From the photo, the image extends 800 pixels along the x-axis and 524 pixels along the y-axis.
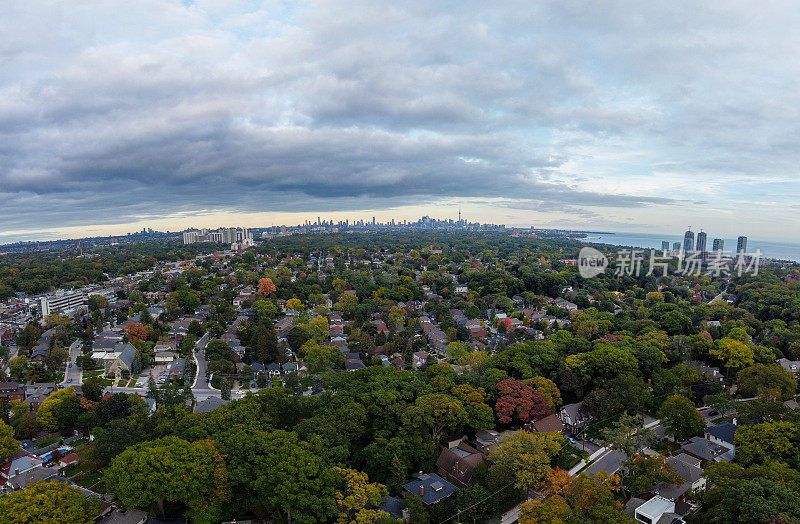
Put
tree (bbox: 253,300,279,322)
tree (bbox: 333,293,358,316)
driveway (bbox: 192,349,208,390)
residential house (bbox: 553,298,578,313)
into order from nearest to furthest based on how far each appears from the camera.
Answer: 1. driveway (bbox: 192,349,208,390)
2. tree (bbox: 253,300,279,322)
3. tree (bbox: 333,293,358,316)
4. residential house (bbox: 553,298,578,313)

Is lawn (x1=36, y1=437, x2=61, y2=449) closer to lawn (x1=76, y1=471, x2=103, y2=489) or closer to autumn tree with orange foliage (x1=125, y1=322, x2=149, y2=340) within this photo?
lawn (x1=76, y1=471, x2=103, y2=489)

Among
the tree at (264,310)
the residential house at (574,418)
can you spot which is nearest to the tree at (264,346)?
the tree at (264,310)

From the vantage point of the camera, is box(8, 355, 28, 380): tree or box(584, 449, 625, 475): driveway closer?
box(584, 449, 625, 475): driveway

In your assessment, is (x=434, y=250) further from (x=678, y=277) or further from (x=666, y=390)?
(x=666, y=390)

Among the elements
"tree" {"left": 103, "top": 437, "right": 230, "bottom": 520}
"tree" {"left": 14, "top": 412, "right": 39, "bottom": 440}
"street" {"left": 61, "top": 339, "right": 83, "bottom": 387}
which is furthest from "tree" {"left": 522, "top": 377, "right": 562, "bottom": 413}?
"street" {"left": 61, "top": 339, "right": 83, "bottom": 387}

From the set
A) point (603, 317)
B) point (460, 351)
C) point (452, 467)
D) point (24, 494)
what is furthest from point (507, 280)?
point (24, 494)

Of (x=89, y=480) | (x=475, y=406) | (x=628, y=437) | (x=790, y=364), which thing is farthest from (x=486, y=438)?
(x=790, y=364)
